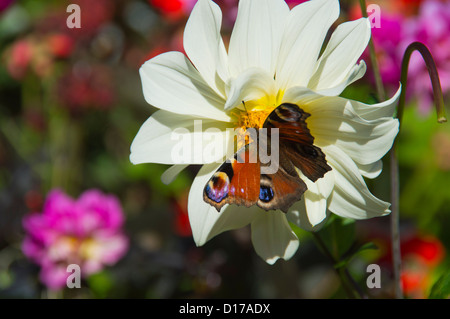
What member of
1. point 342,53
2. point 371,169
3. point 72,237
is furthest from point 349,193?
point 72,237

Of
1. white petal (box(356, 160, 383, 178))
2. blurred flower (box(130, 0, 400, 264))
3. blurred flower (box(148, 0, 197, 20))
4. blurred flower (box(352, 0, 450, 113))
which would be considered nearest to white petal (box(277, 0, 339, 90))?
blurred flower (box(130, 0, 400, 264))

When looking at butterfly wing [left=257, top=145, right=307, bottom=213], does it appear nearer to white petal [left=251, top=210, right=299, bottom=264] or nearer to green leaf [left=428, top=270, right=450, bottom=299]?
white petal [left=251, top=210, right=299, bottom=264]

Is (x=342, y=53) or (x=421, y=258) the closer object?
(x=342, y=53)

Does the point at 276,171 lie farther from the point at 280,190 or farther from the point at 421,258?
the point at 421,258

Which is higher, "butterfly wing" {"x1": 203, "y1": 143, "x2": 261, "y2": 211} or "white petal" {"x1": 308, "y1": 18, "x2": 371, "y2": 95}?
"white petal" {"x1": 308, "y1": 18, "x2": 371, "y2": 95}

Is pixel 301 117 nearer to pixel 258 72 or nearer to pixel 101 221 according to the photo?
pixel 258 72
